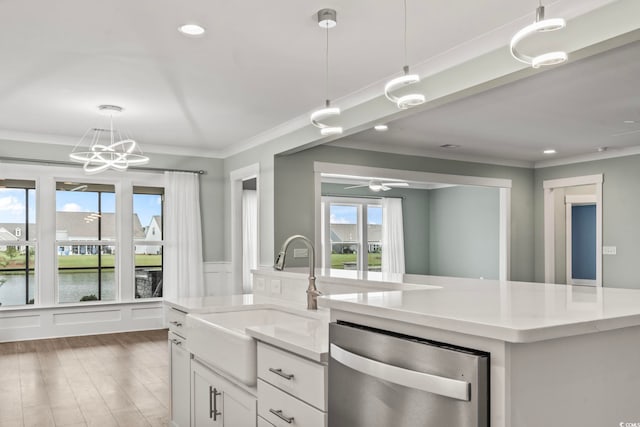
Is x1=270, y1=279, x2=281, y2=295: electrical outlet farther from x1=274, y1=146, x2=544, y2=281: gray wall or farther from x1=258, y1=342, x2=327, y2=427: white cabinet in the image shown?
x1=274, y1=146, x2=544, y2=281: gray wall

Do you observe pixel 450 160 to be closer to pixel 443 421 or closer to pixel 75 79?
pixel 75 79

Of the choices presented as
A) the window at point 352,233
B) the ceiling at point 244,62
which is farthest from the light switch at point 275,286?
the window at point 352,233

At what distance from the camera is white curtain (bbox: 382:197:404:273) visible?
10.6 metres

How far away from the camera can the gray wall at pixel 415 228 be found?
1099 cm

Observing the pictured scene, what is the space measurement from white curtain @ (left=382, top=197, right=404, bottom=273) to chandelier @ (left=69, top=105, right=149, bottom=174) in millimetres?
5596

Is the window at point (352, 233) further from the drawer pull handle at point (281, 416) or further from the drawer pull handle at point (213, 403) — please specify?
the drawer pull handle at point (281, 416)

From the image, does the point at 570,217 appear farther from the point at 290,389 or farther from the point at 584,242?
the point at 290,389

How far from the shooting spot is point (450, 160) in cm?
739

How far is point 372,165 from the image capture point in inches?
262

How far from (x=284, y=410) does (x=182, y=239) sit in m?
5.59

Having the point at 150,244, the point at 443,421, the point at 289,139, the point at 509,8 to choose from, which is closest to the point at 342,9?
the point at 509,8

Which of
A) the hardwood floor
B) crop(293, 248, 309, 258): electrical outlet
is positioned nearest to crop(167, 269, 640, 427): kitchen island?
the hardwood floor

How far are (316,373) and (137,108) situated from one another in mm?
4049

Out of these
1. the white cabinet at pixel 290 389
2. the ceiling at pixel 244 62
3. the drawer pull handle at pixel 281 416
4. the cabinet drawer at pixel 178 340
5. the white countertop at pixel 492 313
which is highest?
the ceiling at pixel 244 62
